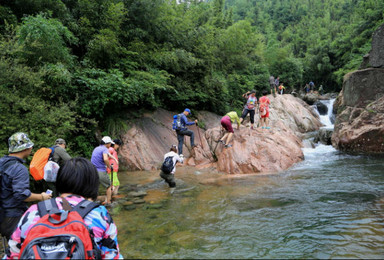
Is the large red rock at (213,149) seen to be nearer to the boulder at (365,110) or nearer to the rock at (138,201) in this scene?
the boulder at (365,110)

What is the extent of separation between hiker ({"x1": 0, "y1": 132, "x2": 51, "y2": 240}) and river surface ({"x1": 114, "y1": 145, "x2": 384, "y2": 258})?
5.45ft

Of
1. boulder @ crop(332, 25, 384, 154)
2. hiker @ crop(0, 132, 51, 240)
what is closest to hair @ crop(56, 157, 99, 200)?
hiker @ crop(0, 132, 51, 240)

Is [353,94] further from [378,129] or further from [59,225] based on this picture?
[59,225]

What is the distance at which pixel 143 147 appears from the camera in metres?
11.2

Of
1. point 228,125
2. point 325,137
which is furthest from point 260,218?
point 325,137

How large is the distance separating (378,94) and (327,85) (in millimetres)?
40704

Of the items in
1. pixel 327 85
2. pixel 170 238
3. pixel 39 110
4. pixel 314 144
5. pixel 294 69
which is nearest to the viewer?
pixel 170 238

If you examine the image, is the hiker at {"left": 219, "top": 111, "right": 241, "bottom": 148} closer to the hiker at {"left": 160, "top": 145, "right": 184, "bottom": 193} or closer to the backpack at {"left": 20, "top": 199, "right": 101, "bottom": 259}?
the hiker at {"left": 160, "top": 145, "right": 184, "bottom": 193}

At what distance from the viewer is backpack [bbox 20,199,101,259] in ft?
5.39

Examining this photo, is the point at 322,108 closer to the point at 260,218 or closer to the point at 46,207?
the point at 260,218

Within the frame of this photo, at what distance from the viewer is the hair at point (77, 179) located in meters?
2.02

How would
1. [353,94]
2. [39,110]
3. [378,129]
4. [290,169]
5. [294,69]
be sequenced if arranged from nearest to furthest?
[39,110] < [290,169] < [378,129] < [353,94] < [294,69]

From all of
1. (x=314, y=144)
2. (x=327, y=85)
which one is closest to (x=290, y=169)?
(x=314, y=144)

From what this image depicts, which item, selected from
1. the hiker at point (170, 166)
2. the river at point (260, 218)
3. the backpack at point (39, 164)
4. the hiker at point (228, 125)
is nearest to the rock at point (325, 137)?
the river at point (260, 218)
